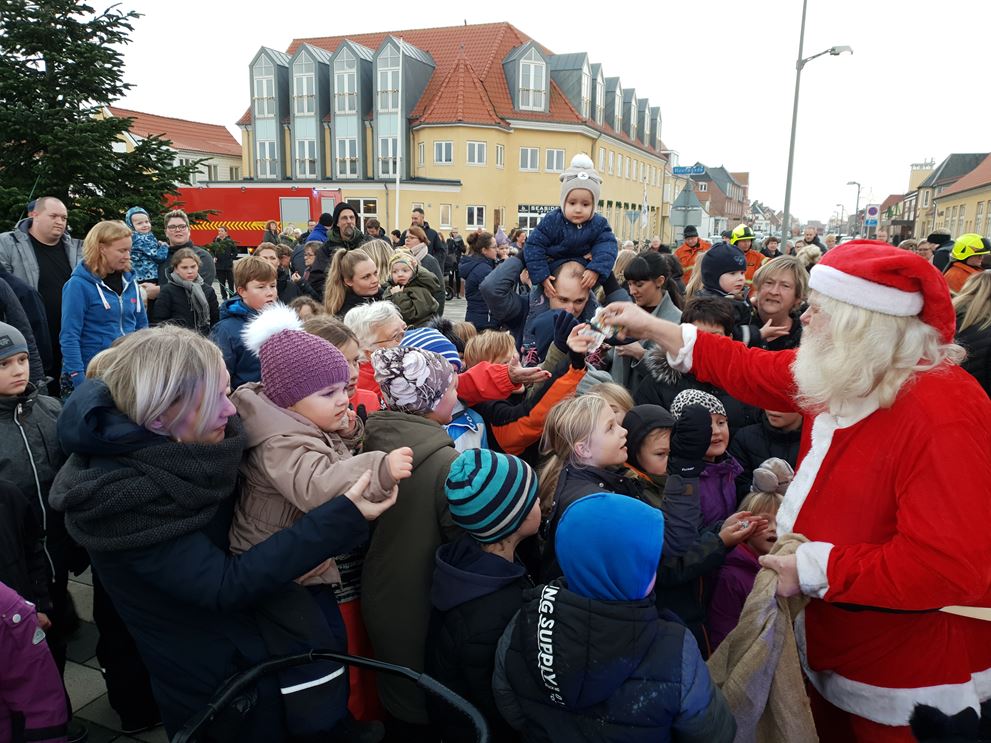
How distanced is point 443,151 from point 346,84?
804 centimetres

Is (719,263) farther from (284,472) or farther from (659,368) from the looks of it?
(284,472)

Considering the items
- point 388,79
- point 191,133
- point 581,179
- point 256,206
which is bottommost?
point 581,179

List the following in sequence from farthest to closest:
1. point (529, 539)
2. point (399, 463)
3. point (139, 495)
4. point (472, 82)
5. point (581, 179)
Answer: point (472, 82) → point (581, 179) → point (529, 539) → point (399, 463) → point (139, 495)

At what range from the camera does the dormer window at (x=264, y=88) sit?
39.7m

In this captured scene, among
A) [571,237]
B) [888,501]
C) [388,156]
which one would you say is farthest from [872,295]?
[388,156]

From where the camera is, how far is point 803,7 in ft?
55.1

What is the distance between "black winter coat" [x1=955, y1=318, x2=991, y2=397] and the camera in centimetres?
408

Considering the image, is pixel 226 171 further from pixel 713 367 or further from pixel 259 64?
pixel 713 367

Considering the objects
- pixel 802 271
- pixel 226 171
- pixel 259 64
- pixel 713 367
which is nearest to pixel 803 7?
pixel 802 271

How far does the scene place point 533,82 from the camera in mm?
37562

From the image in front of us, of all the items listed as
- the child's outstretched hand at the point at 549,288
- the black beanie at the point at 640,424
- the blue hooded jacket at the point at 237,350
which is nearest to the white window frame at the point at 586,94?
the child's outstretched hand at the point at 549,288

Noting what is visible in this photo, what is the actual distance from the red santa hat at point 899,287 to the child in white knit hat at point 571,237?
2.83 metres

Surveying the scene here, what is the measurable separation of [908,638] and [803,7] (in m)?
19.6

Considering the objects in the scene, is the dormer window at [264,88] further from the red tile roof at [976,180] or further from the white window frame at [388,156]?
the red tile roof at [976,180]
